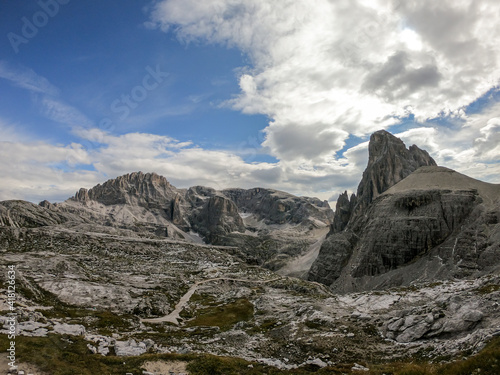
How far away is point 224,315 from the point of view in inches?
2635

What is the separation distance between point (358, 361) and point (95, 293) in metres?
66.6

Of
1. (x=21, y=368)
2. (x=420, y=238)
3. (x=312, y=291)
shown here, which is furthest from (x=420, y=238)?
(x=21, y=368)

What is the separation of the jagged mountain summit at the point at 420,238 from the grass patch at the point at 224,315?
7136 cm

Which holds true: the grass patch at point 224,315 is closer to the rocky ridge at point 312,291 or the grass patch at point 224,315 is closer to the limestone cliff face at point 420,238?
the rocky ridge at point 312,291

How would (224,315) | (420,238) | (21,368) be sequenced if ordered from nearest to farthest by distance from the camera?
(21,368) < (224,315) < (420,238)

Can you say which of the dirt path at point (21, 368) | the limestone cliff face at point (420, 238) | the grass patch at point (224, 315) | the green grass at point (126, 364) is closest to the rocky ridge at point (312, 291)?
the grass patch at point (224, 315)

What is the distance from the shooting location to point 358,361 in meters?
29.2

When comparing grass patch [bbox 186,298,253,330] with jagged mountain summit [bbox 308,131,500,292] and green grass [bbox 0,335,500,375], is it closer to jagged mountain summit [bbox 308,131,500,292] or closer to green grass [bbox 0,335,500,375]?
green grass [bbox 0,335,500,375]

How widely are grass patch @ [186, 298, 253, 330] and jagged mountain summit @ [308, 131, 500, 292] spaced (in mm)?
71363

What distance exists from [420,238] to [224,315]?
10054 cm

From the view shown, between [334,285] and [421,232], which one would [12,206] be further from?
[421,232]

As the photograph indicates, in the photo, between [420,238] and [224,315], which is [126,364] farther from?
[420,238]

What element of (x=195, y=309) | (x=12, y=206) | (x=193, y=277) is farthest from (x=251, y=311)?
(x=12, y=206)

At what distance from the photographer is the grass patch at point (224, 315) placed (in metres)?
61.0
